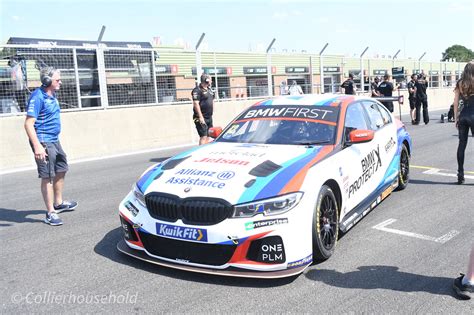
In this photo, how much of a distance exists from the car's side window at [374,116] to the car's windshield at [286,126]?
35.6 inches

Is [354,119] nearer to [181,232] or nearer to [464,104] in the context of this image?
[464,104]

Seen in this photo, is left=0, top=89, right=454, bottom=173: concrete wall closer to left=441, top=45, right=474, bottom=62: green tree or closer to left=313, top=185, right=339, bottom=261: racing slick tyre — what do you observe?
left=313, top=185, right=339, bottom=261: racing slick tyre

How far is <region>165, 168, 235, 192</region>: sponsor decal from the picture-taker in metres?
3.85

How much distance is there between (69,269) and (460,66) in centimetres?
3823

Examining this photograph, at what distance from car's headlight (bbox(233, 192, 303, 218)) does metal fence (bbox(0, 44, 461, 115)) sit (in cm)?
820

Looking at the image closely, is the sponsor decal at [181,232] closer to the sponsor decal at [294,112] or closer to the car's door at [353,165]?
the car's door at [353,165]

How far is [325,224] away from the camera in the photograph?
4.13m

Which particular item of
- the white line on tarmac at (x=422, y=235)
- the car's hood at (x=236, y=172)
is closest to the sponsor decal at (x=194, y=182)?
the car's hood at (x=236, y=172)

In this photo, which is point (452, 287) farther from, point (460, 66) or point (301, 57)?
point (460, 66)

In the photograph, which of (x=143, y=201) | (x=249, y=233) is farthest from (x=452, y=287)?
(x=143, y=201)

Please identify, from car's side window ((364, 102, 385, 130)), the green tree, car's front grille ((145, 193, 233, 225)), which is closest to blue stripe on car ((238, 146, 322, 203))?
car's front grille ((145, 193, 233, 225))

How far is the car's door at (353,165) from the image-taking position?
464 centimetres

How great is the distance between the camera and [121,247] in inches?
169

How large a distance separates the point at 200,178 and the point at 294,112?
1813 mm
